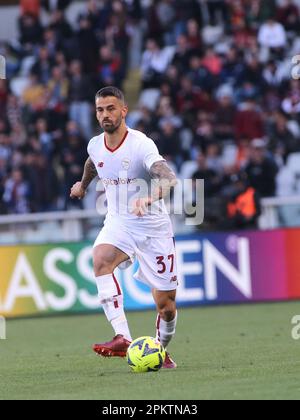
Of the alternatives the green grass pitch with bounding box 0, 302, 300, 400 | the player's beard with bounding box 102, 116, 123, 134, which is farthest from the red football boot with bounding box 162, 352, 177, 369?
the player's beard with bounding box 102, 116, 123, 134

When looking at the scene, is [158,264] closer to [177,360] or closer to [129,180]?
[129,180]

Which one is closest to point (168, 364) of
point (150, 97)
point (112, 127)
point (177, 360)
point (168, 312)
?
point (168, 312)

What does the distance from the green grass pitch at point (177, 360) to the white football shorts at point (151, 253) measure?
0.78 metres

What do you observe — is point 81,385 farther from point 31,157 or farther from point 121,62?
point 121,62

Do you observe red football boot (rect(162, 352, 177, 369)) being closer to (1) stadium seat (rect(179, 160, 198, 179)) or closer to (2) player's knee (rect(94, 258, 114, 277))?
(2) player's knee (rect(94, 258, 114, 277))

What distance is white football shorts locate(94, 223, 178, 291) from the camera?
33.7 ft

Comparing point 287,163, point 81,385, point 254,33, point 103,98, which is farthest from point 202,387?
point 254,33

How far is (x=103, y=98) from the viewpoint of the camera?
1006 centimetres

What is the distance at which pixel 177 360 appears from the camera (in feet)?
35.8

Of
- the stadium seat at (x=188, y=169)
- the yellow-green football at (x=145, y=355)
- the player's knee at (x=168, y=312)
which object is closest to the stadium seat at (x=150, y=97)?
the stadium seat at (x=188, y=169)

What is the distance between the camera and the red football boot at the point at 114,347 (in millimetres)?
9680

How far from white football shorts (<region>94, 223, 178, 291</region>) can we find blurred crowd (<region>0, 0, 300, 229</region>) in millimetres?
8323

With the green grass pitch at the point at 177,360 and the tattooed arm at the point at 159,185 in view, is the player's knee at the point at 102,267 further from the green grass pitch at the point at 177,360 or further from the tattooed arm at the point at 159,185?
the green grass pitch at the point at 177,360

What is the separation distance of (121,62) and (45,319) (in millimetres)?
8257
